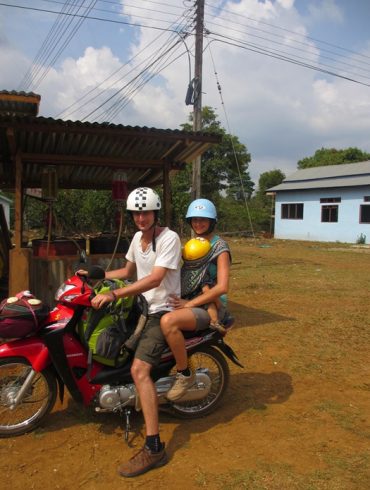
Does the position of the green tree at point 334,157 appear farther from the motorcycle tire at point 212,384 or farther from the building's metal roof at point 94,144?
the motorcycle tire at point 212,384

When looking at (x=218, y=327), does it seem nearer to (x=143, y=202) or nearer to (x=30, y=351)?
(x=143, y=202)

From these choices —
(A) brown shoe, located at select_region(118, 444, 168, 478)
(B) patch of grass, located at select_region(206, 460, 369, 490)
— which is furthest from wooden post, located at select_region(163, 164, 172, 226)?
(B) patch of grass, located at select_region(206, 460, 369, 490)

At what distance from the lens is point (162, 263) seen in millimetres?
2898

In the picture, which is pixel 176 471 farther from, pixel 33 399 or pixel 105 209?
pixel 105 209

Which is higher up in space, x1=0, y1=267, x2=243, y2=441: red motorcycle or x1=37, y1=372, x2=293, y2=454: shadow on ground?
x1=0, y1=267, x2=243, y2=441: red motorcycle

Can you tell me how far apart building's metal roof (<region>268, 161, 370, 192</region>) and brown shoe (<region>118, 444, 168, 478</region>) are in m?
22.8

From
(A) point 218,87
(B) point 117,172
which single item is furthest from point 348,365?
(A) point 218,87

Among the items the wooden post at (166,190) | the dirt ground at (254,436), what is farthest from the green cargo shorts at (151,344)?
the wooden post at (166,190)

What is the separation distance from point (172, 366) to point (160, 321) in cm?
44

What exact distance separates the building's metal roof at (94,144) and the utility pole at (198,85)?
3.83m

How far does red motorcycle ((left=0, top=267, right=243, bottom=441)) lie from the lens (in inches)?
118

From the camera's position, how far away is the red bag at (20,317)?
9.58ft

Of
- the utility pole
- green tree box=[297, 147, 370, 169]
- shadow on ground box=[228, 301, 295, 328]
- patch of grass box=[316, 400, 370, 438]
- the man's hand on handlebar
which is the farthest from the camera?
green tree box=[297, 147, 370, 169]

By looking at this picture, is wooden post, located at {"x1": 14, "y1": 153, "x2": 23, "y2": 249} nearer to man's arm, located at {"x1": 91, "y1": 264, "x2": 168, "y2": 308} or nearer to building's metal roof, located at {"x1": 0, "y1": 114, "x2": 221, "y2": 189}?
building's metal roof, located at {"x1": 0, "y1": 114, "x2": 221, "y2": 189}
